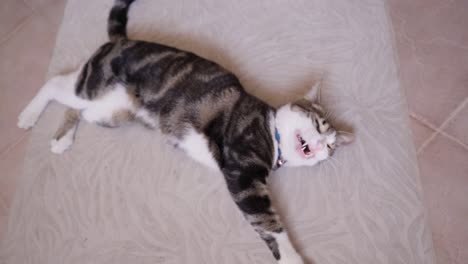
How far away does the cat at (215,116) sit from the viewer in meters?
1.24

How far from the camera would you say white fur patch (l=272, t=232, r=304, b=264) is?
1.23 meters

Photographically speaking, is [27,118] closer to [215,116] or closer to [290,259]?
[215,116]

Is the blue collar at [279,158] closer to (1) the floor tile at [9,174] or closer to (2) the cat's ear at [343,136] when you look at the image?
(2) the cat's ear at [343,136]

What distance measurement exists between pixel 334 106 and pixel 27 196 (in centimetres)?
135

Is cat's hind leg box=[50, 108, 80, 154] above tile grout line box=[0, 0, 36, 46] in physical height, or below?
below

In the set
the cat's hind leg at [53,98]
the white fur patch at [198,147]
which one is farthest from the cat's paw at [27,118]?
the white fur patch at [198,147]

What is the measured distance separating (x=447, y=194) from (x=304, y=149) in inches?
26.2

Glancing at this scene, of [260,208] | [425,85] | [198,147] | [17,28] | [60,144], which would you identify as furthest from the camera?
[17,28]

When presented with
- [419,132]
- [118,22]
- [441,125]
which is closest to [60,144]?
[118,22]

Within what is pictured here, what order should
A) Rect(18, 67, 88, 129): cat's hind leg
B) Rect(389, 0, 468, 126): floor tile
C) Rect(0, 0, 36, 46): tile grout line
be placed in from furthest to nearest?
1. Rect(0, 0, 36, 46): tile grout line
2. Rect(389, 0, 468, 126): floor tile
3. Rect(18, 67, 88, 129): cat's hind leg

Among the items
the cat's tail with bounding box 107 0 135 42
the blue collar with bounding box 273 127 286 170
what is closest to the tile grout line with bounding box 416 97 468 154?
the blue collar with bounding box 273 127 286 170

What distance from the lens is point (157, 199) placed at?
4.65ft

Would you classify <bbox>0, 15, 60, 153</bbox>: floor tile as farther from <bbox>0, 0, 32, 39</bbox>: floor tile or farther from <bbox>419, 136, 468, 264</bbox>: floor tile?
<bbox>419, 136, 468, 264</bbox>: floor tile

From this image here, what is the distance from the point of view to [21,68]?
170 cm
